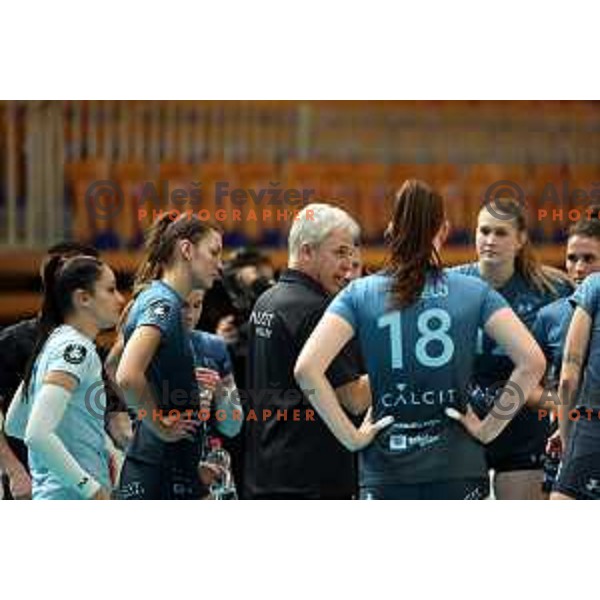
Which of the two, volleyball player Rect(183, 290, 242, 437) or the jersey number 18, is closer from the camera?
the jersey number 18

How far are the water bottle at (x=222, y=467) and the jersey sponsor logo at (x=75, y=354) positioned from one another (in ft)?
2.24

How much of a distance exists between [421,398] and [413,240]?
52cm

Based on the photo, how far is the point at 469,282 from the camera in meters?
4.74

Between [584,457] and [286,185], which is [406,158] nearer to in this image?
[286,185]

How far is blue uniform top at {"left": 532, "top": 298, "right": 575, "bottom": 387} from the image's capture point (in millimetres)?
5355

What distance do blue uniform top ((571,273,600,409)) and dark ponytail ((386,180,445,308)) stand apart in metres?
0.73

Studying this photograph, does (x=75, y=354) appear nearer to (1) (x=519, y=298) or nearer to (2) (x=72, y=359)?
(2) (x=72, y=359)

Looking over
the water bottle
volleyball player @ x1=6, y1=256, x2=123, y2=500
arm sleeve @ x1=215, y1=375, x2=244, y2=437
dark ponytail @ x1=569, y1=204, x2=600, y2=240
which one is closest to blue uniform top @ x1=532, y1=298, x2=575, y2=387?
dark ponytail @ x1=569, y1=204, x2=600, y2=240

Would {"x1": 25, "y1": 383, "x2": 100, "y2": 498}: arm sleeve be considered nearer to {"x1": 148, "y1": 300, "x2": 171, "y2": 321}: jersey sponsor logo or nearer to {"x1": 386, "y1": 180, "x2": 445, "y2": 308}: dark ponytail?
{"x1": 148, "y1": 300, "x2": 171, "y2": 321}: jersey sponsor logo

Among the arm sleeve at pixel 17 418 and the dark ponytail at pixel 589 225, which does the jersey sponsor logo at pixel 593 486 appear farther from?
the arm sleeve at pixel 17 418

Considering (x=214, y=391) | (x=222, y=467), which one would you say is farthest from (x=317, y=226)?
(x=222, y=467)

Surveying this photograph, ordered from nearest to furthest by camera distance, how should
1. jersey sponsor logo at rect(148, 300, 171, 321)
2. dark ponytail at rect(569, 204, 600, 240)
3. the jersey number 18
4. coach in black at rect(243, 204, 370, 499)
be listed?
1. the jersey number 18
2. coach in black at rect(243, 204, 370, 499)
3. jersey sponsor logo at rect(148, 300, 171, 321)
4. dark ponytail at rect(569, 204, 600, 240)

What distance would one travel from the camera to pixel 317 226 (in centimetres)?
510
